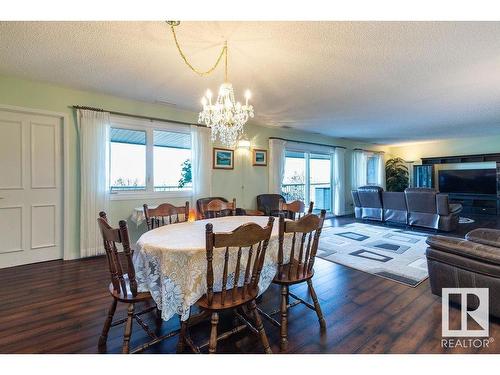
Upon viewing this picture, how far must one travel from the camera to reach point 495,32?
2094 mm

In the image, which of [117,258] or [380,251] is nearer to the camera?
[117,258]

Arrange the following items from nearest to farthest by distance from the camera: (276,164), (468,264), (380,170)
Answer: (468,264), (276,164), (380,170)

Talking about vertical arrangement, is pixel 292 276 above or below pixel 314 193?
below

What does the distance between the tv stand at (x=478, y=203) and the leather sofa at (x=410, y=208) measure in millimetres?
2699

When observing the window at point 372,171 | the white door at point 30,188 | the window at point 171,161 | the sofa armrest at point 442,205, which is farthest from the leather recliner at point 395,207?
the white door at point 30,188

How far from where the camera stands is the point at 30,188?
3375 mm

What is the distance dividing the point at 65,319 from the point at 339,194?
22.6 ft

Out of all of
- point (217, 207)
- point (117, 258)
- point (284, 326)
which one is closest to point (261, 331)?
point (284, 326)

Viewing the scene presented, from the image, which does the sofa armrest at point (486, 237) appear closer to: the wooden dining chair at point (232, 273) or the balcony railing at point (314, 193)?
the wooden dining chair at point (232, 273)

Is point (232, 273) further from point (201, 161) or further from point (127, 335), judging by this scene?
point (201, 161)

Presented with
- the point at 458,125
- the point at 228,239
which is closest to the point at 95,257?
the point at 228,239

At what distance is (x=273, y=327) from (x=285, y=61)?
8.38 ft

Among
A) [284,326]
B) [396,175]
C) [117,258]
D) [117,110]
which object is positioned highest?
[117,110]
